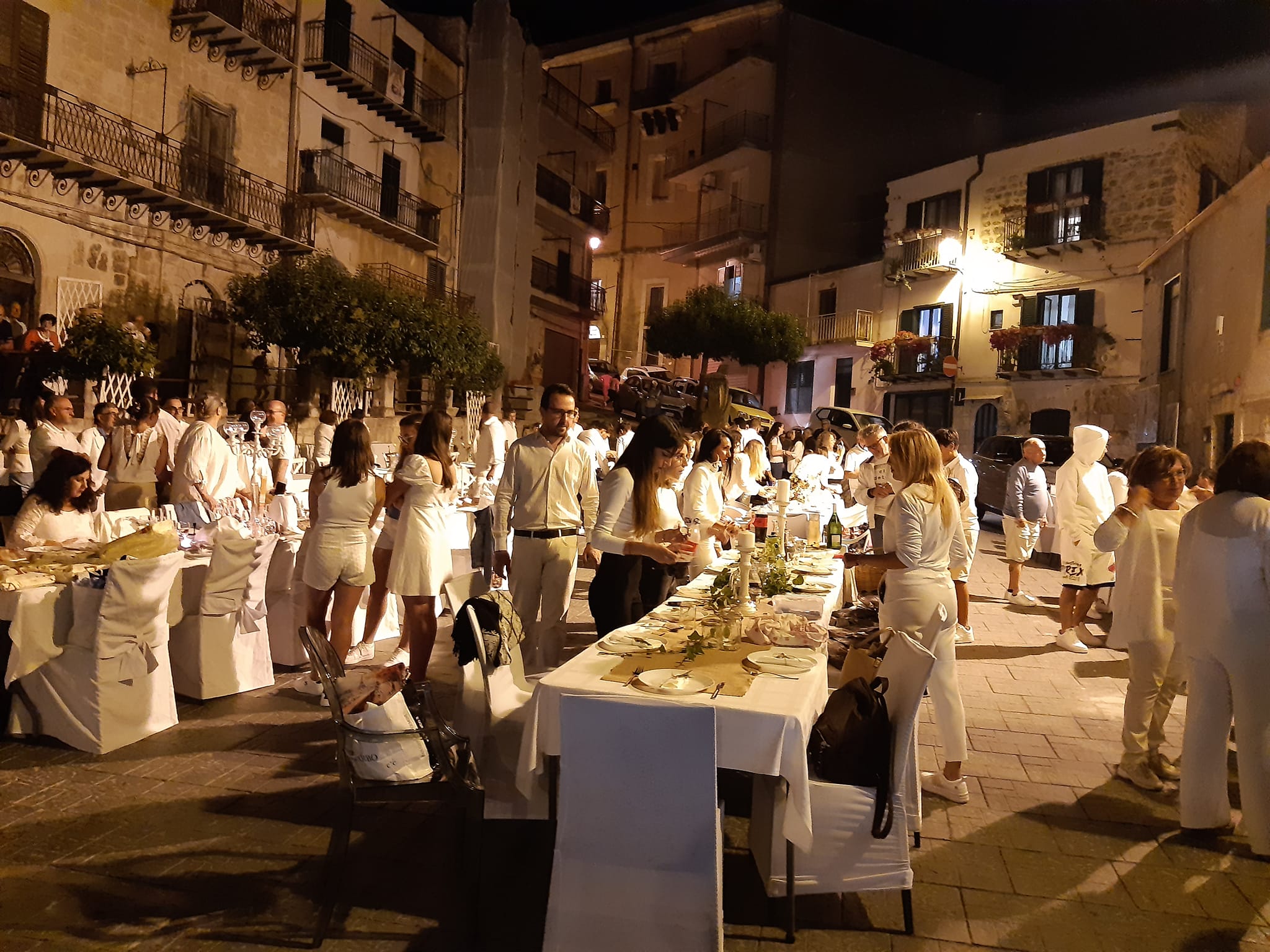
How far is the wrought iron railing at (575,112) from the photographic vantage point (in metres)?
29.6

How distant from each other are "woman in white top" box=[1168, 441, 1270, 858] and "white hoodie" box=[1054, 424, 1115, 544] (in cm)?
409

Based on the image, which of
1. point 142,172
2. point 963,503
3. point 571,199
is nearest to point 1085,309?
point 571,199

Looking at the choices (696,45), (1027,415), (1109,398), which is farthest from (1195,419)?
(696,45)

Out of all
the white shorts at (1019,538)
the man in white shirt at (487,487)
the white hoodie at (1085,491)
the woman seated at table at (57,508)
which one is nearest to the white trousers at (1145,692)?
the white hoodie at (1085,491)

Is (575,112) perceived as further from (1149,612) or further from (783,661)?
(783,661)

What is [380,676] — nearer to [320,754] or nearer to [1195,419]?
[320,754]

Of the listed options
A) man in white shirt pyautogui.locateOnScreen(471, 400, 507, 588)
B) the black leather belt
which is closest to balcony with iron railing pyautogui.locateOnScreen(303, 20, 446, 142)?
man in white shirt pyautogui.locateOnScreen(471, 400, 507, 588)

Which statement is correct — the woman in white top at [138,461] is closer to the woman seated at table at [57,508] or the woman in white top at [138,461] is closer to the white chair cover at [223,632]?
the woman seated at table at [57,508]

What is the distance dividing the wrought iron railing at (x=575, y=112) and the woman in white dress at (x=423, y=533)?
2559 centimetres

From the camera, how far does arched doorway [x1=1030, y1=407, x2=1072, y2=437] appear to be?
25.5 metres

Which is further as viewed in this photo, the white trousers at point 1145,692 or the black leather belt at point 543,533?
the black leather belt at point 543,533

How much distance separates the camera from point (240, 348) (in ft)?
59.4

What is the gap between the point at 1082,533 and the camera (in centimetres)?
818

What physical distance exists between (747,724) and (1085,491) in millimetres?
6438
